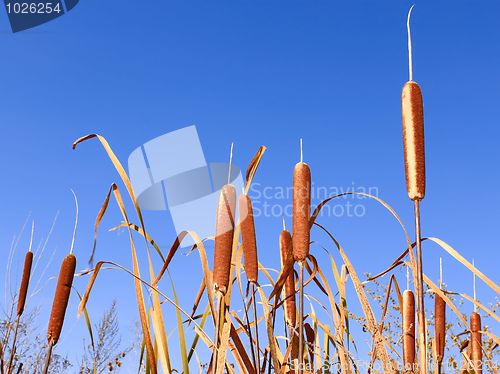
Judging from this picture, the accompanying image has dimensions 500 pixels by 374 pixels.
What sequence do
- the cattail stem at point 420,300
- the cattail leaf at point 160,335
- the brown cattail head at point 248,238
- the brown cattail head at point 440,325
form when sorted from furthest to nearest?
1. the brown cattail head at point 440,325
2. the cattail leaf at point 160,335
3. the brown cattail head at point 248,238
4. the cattail stem at point 420,300

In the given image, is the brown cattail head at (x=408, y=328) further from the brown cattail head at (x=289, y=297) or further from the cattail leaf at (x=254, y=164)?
the cattail leaf at (x=254, y=164)

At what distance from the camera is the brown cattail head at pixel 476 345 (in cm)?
269

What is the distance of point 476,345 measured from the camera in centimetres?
280

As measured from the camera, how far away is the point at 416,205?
1.71m

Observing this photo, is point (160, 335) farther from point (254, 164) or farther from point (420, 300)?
point (420, 300)

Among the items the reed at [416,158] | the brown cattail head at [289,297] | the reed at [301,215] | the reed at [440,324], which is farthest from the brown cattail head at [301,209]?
the reed at [440,324]

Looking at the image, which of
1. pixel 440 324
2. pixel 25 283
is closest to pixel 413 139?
pixel 440 324

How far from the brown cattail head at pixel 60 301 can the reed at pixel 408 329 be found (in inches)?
51.2

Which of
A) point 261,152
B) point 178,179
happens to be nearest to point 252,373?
point 261,152

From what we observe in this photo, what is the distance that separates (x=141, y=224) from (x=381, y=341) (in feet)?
3.20

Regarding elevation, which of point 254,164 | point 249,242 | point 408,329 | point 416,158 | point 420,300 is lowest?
point 420,300

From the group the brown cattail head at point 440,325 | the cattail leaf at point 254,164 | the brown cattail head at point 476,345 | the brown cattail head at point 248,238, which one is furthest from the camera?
the brown cattail head at point 476,345

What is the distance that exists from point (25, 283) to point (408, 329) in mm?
1567

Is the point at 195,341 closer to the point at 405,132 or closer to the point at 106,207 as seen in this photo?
the point at 106,207
